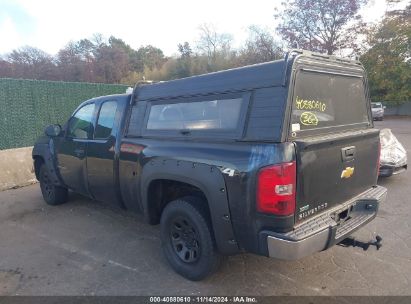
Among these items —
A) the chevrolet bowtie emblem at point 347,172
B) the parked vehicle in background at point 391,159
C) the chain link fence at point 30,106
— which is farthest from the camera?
the chain link fence at point 30,106

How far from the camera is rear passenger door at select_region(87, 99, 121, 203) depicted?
401cm

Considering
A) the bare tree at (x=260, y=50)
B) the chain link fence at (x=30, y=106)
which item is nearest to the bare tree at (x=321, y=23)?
the bare tree at (x=260, y=50)

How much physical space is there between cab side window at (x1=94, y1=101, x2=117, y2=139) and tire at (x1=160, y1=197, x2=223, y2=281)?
4.89 feet

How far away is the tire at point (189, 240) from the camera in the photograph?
116 inches

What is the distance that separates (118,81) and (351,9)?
33828 mm

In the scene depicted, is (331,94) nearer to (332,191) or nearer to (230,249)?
(332,191)

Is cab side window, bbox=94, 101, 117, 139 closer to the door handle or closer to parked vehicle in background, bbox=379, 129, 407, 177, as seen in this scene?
the door handle

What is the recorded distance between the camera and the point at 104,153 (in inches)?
161

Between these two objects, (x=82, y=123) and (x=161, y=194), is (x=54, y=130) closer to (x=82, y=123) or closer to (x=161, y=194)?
(x=82, y=123)

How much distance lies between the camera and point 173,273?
331 centimetres

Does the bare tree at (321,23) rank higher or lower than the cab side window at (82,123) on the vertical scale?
higher

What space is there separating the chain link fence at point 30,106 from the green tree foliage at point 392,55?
28.6 meters

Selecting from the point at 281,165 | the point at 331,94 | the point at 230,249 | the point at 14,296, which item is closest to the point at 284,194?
the point at 281,165

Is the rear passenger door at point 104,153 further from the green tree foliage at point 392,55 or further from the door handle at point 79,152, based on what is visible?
the green tree foliage at point 392,55
